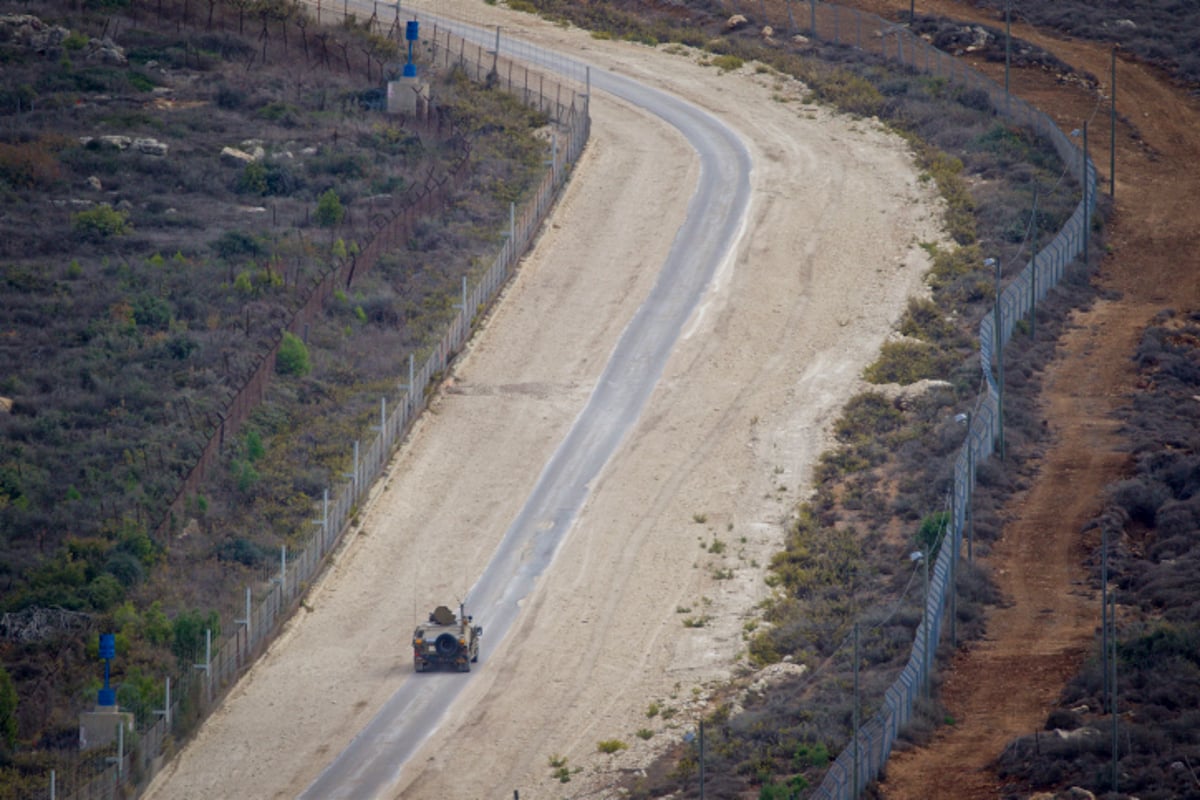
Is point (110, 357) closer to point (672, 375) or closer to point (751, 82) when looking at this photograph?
point (672, 375)

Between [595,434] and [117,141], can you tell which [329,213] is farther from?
[595,434]

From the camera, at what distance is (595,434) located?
5878 cm

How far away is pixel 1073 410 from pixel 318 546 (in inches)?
997

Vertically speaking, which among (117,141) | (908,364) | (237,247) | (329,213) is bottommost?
(237,247)

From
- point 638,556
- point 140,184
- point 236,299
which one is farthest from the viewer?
point 140,184

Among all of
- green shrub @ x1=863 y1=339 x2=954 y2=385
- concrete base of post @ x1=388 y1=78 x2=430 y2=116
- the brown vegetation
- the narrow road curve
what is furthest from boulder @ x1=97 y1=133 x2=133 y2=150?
green shrub @ x1=863 y1=339 x2=954 y2=385

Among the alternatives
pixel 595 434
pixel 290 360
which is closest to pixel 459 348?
pixel 290 360

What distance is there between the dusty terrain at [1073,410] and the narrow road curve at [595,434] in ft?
38.0

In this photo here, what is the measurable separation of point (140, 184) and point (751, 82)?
32352mm

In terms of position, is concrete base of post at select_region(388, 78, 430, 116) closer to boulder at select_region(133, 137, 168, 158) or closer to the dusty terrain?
boulder at select_region(133, 137, 168, 158)

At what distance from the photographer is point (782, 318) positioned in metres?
67.1

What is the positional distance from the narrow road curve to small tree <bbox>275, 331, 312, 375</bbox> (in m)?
8.76

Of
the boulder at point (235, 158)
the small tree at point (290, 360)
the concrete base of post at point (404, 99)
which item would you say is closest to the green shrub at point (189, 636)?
the small tree at point (290, 360)

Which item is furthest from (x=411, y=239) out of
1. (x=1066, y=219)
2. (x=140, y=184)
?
(x=1066, y=219)
